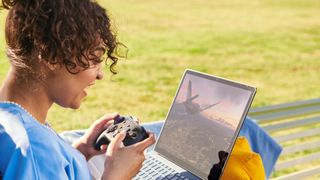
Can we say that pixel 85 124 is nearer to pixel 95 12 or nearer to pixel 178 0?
pixel 95 12

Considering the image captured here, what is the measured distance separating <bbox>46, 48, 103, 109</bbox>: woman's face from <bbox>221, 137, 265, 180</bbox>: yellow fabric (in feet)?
2.16

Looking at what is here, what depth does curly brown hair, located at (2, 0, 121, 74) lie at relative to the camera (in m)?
1.43

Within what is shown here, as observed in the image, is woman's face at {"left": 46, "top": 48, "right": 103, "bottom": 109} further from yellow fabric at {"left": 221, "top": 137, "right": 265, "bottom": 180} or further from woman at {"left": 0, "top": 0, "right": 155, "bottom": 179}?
yellow fabric at {"left": 221, "top": 137, "right": 265, "bottom": 180}

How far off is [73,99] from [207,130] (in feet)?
2.05

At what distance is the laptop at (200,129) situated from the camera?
6.21ft

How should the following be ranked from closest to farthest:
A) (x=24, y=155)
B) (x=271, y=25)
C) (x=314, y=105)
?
1. (x=24, y=155)
2. (x=314, y=105)
3. (x=271, y=25)

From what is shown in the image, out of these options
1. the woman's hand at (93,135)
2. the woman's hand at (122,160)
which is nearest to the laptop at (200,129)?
the woman's hand at (93,135)

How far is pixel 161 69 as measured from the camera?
8680 mm

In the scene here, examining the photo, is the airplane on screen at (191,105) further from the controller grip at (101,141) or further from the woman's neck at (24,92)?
the woman's neck at (24,92)

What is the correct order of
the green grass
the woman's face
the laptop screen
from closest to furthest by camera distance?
1. the woman's face
2. the laptop screen
3. the green grass

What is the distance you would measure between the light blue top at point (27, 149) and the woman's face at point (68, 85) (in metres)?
0.10

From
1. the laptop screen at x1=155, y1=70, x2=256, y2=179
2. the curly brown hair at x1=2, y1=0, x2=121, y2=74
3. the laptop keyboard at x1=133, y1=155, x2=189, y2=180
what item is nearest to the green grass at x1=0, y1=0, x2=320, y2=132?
the curly brown hair at x1=2, y1=0, x2=121, y2=74

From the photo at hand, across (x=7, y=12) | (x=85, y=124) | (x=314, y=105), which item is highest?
(x=7, y=12)

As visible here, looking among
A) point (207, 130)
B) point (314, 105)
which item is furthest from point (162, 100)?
point (207, 130)
